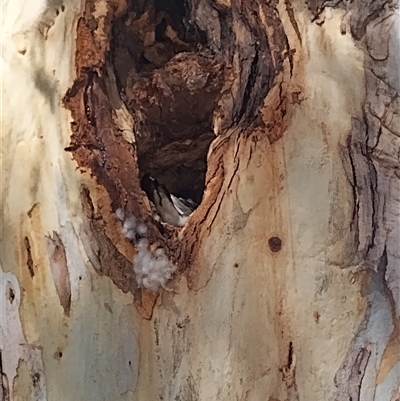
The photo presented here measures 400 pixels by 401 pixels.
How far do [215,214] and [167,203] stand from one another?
0.11m

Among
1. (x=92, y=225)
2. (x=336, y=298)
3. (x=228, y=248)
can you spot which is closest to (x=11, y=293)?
(x=92, y=225)

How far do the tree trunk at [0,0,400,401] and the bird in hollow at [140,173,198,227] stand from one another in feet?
0.11

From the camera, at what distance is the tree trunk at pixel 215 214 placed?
72 cm

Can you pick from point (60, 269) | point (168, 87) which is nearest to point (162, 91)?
point (168, 87)

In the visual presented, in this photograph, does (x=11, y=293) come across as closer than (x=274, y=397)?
No

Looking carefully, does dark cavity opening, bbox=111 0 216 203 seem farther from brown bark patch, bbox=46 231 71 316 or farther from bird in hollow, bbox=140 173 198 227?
brown bark patch, bbox=46 231 71 316

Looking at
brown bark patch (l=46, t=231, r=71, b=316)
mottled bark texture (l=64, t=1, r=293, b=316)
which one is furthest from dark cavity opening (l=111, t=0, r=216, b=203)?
brown bark patch (l=46, t=231, r=71, b=316)

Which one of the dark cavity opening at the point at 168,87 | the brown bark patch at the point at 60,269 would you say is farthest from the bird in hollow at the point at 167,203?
the brown bark patch at the point at 60,269

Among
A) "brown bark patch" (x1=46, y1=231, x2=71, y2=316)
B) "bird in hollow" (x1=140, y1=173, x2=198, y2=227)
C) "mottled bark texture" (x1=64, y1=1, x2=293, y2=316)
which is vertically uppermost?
"mottled bark texture" (x1=64, y1=1, x2=293, y2=316)

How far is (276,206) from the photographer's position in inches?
29.3

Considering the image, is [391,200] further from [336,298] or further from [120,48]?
[120,48]

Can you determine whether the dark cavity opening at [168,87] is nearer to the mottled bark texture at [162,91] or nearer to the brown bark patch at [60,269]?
the mottled bark texture at [162,91]

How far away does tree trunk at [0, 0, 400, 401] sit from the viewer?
0.72 metres

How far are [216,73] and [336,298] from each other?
1.09 ft
